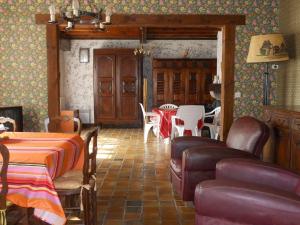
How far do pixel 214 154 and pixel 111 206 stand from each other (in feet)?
3.93

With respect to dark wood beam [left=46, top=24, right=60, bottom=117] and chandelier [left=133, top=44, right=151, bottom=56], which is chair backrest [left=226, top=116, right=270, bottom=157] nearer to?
dark wood beam [left=46, top=24, right=60, bottom=117]

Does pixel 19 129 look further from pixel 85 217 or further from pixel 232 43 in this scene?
pixel 232 43

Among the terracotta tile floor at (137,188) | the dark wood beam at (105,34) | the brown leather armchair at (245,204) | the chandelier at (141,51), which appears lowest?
the terracotta tile floor at (137,188)

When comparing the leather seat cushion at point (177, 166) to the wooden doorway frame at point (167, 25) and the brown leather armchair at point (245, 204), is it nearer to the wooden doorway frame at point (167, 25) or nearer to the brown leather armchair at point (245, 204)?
the brown leather armchair at point (245, 204)

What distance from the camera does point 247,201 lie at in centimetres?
179

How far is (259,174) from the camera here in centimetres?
227

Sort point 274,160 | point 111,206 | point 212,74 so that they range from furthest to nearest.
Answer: point 212,74 < point 274,160 < point 111,206

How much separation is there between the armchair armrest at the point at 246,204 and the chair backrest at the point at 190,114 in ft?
13.5

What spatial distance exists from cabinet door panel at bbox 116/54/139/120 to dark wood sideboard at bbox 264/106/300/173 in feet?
17.2

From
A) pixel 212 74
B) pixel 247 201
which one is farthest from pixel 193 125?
pixel 247 201

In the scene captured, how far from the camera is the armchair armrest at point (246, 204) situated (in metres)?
1.73

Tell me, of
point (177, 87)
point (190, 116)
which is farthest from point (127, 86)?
point (190, 116)

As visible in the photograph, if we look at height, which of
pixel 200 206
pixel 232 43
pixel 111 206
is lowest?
pixel 111 206

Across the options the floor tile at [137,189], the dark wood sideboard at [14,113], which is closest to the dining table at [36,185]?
the floor tile at [137,189]
